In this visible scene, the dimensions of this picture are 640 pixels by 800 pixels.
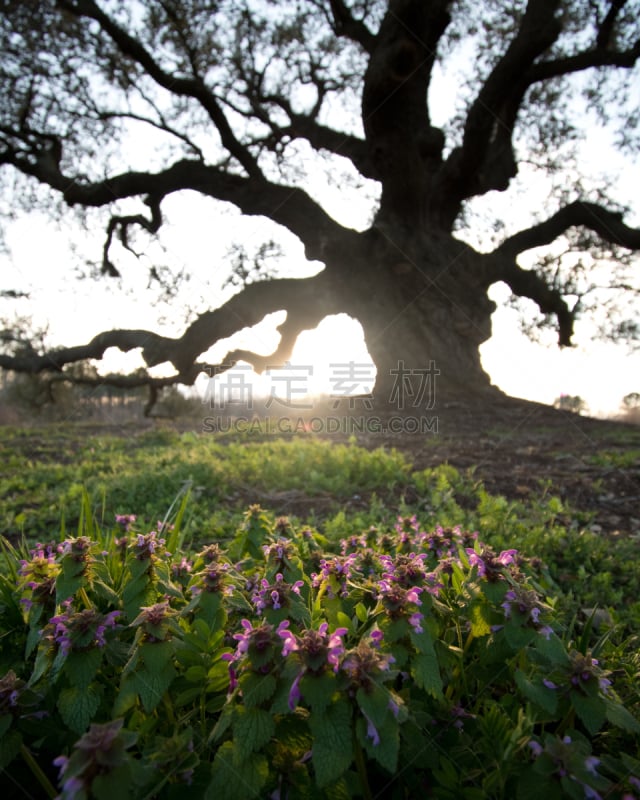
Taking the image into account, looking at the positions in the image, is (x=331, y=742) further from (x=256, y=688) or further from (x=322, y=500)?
(x=322, y=500)

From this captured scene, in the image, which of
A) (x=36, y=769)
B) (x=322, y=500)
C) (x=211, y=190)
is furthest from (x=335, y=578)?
(x=211, y=190)

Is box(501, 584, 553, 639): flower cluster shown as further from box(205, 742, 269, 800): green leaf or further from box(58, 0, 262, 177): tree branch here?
box(58, 0, 262, 177): tree branch

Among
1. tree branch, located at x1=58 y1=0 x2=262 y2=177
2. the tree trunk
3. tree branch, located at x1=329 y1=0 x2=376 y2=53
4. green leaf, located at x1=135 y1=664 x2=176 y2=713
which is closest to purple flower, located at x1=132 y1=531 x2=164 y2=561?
green leaf, located at x1=135 y1=664 x2=176 y2=713

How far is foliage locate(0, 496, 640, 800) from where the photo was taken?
92cm

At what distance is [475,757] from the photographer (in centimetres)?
113

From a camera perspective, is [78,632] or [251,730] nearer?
[251,730]

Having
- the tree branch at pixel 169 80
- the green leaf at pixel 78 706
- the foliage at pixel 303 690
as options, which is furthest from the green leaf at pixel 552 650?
the tree branch at pixel 169 80

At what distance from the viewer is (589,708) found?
1040mm

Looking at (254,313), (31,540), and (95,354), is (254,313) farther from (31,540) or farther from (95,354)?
(31,540)

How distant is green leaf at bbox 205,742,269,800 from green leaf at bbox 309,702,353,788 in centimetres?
11

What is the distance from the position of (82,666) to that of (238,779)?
16.5 inches

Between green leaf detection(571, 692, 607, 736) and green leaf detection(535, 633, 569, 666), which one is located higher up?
green leaf detection(535, 633, 569, 666)

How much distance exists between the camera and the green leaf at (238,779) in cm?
90

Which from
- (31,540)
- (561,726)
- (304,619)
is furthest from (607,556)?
(31,540)
